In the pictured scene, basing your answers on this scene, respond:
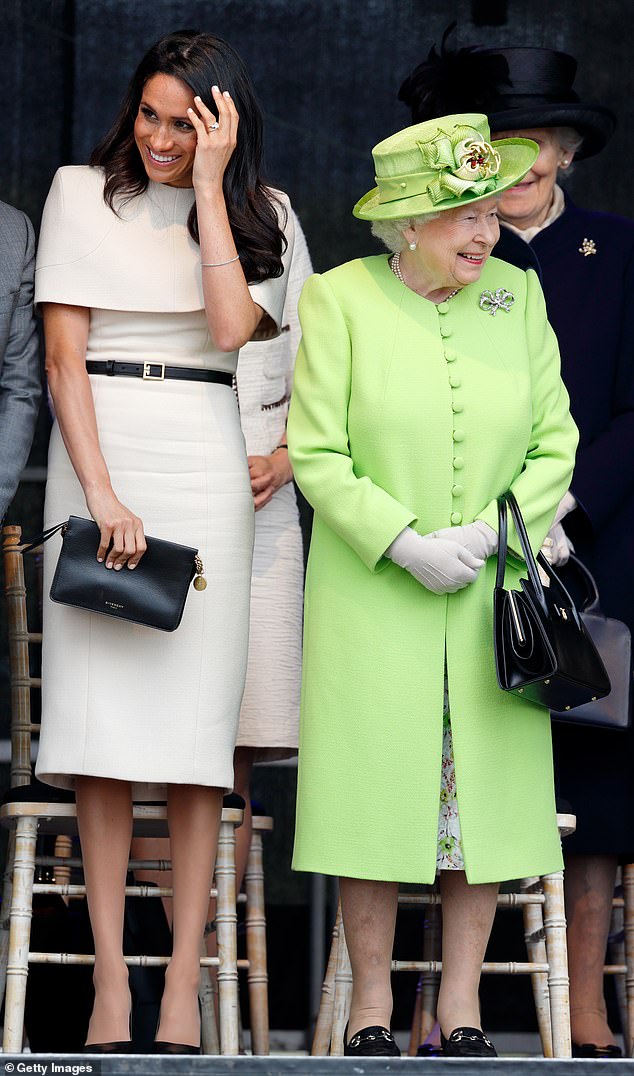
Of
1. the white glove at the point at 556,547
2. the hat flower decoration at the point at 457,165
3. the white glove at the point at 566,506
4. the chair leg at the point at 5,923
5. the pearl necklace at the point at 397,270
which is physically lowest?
the chair leg at the point at 5,923

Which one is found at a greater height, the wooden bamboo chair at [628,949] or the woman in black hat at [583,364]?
the woman in black hat at [583,364]

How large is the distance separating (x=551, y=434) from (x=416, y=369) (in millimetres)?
317

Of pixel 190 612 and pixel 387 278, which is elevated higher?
pixel 387 278

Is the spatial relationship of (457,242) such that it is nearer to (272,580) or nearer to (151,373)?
(151,373)

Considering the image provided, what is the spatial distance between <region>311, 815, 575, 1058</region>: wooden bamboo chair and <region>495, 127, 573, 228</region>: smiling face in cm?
138

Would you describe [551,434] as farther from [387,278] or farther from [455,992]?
[455,992]

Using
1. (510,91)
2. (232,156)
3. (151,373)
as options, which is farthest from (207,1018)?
(510,91)

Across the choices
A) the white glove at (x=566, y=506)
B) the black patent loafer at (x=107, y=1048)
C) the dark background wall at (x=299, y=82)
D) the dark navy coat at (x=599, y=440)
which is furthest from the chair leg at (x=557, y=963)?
the dark background wall at (x=299, y=82)

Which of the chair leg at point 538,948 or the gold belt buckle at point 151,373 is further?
the chair leg at point 538,948

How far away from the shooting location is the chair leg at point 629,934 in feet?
13.6

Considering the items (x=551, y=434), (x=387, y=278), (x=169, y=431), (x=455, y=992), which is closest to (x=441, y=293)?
(x=387, y=278)

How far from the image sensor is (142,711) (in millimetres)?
3418

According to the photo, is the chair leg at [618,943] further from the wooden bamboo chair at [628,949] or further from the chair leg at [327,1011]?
the chair leg at [327,1011]

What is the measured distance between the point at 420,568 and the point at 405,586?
0.26ft
